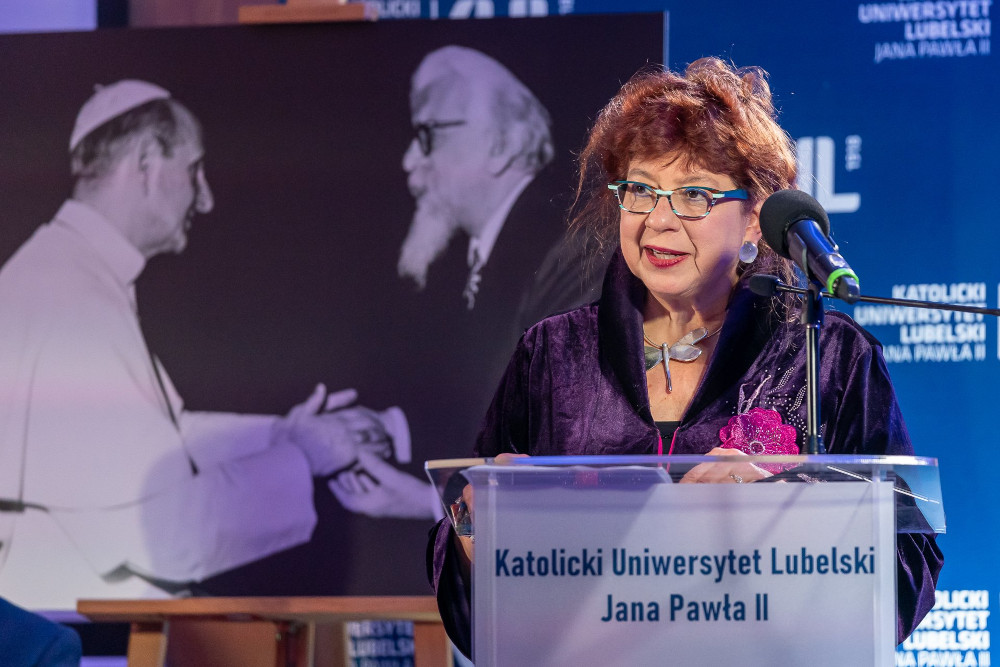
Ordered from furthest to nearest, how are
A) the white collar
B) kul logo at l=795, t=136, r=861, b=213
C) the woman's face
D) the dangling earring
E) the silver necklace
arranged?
1. kul logo at l=795, t=136, r=861, b=213
2. the white collar
3. the silver necklace
4. the woman's face
5. the dangling earring

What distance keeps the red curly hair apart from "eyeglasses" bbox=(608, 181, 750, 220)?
0.05 m

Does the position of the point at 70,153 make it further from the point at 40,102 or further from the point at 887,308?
the point at 887,308

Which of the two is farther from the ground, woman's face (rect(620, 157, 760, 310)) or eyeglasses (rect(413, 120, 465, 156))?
eyeglasses (rect(413, 120, 465, 156))

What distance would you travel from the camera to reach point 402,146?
355cm

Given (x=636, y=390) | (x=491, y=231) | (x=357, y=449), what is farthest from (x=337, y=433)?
(x=636, y=390)

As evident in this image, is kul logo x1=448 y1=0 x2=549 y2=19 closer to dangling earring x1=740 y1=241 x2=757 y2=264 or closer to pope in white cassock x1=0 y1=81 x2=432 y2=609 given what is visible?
pope in white cassock x1=0 y1=81 x2=432 y2=609

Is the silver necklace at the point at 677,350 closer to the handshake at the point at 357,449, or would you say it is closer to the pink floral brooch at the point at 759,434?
the pink floral brooch at the point at 759,434

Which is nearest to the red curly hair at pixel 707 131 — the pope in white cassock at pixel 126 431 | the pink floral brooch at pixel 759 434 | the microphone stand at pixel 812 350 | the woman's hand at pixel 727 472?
the pink floral brooch at pixel 759 434

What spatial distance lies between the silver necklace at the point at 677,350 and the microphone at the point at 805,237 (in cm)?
51

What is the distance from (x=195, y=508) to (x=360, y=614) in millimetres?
813

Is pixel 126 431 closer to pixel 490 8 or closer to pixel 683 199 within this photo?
pixel 490 8

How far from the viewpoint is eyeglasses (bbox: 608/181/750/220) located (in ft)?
6.25

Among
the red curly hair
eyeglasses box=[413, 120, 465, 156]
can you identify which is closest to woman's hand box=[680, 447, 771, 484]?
the red curly hair

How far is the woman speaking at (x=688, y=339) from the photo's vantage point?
1867mm
